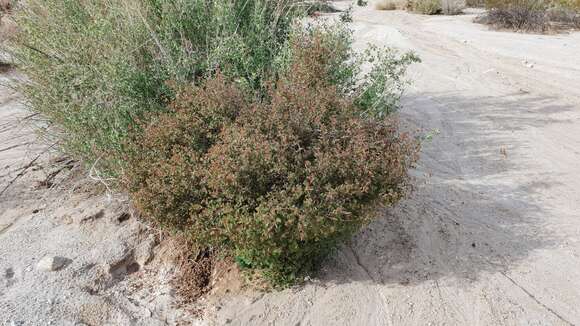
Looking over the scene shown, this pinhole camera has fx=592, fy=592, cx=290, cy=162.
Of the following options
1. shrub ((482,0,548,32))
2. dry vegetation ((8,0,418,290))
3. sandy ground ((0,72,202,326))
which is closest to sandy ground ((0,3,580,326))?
sandy ground ((0,72,202,326))

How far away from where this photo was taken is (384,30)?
13844 mm

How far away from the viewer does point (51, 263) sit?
14.0ft

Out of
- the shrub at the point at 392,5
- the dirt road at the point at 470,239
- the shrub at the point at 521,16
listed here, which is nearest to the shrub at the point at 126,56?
the dirt road at the point at 470,239

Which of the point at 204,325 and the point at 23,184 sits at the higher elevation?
the point at 23,184

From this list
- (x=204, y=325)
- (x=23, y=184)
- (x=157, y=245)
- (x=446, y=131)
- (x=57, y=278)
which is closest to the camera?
(x=204, y=325)

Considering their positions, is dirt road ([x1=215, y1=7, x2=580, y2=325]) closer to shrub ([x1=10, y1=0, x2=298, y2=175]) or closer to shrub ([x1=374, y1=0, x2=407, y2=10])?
shrub ([x1=10, y1=0, x2=298, y2=175])

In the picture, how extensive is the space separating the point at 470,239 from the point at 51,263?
123 inches

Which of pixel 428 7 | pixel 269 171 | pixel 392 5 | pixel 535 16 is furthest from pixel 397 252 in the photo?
pixel 392 5

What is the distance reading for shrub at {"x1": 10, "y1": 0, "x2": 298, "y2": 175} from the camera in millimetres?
4438

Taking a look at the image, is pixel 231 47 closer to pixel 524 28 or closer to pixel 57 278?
pixel 57 278

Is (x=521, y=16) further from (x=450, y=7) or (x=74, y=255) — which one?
(x=74, y=255)

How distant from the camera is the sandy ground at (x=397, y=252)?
3.84 metres

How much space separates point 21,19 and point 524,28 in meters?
11.8

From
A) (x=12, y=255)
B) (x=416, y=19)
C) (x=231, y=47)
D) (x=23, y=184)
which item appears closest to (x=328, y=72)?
(x=231, y=47)
